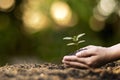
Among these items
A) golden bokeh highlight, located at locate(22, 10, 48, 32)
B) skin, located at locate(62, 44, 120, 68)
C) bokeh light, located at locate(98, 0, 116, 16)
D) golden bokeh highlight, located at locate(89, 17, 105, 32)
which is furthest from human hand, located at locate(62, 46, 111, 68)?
golden bokeh highlight, located at locate(89, 17, 105, 32)

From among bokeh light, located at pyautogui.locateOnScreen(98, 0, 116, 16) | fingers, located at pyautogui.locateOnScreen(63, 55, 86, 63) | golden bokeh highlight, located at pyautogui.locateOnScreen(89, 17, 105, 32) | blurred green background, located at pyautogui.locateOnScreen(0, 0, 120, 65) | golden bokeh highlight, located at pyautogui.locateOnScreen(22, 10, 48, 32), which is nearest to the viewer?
fingers, located at pyautogui.locateOnScreen(63, 55, 86, 63)

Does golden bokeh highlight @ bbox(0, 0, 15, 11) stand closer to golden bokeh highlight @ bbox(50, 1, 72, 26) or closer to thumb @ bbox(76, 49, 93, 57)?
golden bokeh highlight @ bbox(50, 1, 72, 26)

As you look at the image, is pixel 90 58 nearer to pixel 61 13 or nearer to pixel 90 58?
pixel 90 58

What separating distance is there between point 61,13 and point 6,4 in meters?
1.45

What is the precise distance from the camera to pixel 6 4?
33.8 feet

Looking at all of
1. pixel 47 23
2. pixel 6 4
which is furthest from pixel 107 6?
pixel 6 4

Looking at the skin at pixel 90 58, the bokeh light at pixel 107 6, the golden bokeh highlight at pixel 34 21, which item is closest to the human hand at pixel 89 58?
the skin at pixel 90 58

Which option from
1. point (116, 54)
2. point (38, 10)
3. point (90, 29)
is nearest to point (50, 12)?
point (38, 10)

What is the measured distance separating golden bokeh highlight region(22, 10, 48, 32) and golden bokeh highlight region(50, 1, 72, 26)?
0.28 m

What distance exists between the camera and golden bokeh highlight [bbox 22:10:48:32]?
10195 millimetres

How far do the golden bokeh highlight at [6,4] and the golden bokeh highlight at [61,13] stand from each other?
3.37 feet

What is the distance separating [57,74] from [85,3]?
26.2 feet

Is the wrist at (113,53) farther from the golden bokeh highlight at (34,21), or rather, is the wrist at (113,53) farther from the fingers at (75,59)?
the golden bokeh highlight at (34,21)

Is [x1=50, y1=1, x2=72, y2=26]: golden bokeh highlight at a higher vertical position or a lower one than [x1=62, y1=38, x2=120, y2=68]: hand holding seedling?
higher
